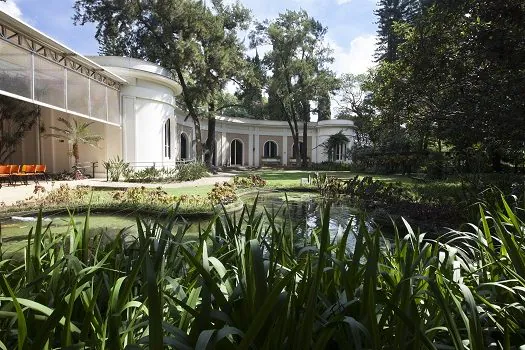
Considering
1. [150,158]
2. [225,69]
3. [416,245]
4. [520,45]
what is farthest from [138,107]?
[416,245]

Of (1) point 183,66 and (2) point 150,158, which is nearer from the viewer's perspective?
(2) point 150,158

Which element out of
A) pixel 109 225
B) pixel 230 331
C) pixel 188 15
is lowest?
pixel 109 225

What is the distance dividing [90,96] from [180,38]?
7826mm

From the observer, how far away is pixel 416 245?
1.81 m

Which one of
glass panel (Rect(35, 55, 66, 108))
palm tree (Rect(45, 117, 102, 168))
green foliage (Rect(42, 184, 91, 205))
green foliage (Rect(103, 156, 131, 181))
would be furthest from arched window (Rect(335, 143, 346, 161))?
green foliage (Rect(42, 184, 91, 205))

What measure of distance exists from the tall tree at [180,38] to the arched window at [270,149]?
13.1m

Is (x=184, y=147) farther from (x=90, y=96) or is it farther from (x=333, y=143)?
(x=90, y=96)

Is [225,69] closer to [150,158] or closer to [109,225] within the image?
[150,158]

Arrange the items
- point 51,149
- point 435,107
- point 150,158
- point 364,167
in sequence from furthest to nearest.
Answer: point 364,167, point 150,158, point 51,149, point 435,107

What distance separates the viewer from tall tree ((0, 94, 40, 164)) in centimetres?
1536

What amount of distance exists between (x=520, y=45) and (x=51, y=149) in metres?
18.3

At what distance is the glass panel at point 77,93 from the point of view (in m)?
14.0

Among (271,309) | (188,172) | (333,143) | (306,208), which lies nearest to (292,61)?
(333,143)

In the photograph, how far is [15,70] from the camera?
1073 centimetres
